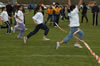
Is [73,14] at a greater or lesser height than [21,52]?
greater

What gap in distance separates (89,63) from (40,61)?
1.55 metres

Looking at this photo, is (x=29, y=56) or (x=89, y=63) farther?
(x=29, y=56)

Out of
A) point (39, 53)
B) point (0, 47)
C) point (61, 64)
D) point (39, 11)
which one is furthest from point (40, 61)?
point (39, 11)

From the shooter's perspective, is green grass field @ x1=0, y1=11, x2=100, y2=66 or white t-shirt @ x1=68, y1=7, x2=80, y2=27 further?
white t-shirt @ x1=68, y1=7, x2=80, y2=27

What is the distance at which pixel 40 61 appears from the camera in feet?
26.9

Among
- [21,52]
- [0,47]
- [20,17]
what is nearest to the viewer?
[21,52]

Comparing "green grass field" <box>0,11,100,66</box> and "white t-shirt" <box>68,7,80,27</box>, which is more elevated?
"white t-shirt" <box>68,7,80,27</box>

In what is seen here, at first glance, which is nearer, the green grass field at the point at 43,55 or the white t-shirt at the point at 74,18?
the green grass field at the point at 43,55

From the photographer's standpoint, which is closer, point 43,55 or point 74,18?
point 43,55

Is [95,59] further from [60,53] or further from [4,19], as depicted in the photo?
[4,19]

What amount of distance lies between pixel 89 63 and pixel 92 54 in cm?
139

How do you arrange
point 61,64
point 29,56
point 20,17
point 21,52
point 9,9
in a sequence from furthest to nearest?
point 9,9 → point 20,17 → point 21,52 → point 29,56 → point 61,64

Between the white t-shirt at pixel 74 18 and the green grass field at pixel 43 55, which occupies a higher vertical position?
the white t-shirt at pixel 74 18

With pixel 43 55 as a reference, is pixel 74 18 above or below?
above
